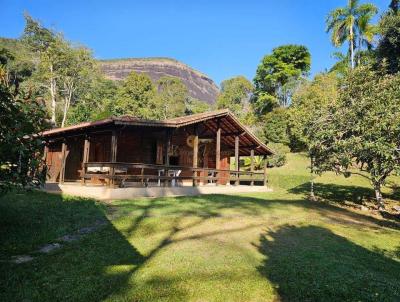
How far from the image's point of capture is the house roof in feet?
52.1

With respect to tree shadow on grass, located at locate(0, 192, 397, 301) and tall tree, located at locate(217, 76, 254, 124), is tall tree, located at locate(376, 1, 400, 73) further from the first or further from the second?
tall tree, located at locate(217, 76, 254, 124)

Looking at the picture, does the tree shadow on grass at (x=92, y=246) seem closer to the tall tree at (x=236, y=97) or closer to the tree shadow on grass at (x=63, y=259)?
the tree shadow on grass at (x=63, y=259)

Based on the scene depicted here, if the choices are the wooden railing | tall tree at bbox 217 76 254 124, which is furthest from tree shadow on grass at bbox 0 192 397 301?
tall tree at bbox 217 76 254 124

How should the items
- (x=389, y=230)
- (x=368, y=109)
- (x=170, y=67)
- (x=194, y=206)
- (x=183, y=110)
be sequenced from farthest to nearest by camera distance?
(x=170, y=67)
(x=183, y=110)
(x=368, y=109)
(x=194, y=206)
(x=389, y=230)

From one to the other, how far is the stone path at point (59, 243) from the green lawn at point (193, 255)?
19 centimetres

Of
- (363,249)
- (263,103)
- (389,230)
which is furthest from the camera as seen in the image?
(263,103)

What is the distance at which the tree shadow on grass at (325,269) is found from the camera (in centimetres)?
534

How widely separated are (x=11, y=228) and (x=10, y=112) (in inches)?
129

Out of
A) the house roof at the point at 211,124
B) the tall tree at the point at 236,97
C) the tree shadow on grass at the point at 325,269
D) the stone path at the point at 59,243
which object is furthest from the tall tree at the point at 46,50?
the tree shadow on grass at the point at 325,269

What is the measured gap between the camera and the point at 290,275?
6.02 meters

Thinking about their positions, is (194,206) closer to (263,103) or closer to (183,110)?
(263,103)

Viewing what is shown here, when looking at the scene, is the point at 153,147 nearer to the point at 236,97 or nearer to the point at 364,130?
the point at 364,130

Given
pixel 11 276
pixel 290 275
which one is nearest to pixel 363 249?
pixel 290 275

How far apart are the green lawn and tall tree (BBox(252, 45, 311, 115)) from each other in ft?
140
